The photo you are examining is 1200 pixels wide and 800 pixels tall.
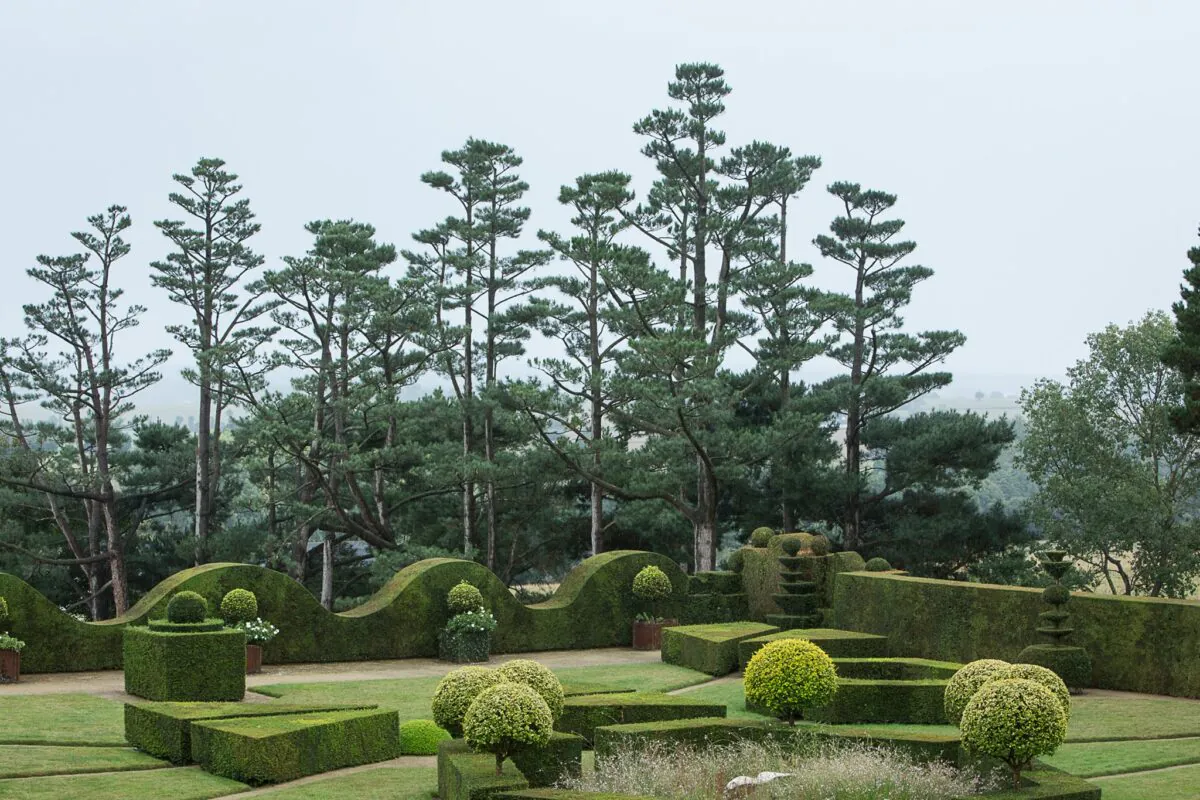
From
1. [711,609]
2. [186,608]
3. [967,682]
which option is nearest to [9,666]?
[186,608]

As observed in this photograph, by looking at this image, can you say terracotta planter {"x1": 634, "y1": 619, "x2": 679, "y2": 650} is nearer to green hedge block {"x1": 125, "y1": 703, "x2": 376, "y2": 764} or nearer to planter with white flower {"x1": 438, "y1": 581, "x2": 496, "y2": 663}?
planter with white flower {"x1": 438, "y1": 581, "x2": 496, "y2": 663}

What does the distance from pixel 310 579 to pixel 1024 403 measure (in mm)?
21902

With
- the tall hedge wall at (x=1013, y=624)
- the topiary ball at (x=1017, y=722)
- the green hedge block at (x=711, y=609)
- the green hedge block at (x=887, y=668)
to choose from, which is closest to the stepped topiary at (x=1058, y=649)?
the tall hedge wall at (x=1013, y=624)

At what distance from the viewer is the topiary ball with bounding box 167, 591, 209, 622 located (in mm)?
17703

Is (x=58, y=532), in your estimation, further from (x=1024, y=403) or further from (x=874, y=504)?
(x=1024, y=403)

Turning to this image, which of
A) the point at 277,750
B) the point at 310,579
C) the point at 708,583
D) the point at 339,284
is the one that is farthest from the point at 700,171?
the point at 277,750

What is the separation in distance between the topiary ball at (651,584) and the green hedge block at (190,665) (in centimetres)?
854

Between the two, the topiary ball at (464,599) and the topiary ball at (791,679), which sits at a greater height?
the topiary ball at (464,599)

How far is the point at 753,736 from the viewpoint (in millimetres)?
14406

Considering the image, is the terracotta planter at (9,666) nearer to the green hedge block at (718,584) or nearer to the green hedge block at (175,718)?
the green hedge block at (175,718)

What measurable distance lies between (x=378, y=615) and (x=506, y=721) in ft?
34.3

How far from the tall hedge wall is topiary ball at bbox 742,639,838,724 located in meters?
5.53

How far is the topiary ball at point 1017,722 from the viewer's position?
11922mm

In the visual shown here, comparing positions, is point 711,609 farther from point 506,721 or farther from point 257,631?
point 506,721
